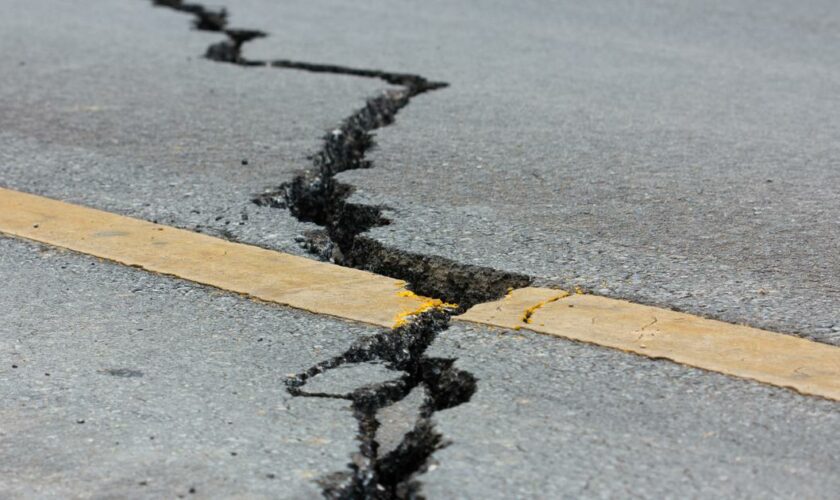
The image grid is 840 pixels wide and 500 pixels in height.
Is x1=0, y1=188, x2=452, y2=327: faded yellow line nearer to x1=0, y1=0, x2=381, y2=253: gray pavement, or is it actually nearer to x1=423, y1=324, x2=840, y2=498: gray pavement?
x1=0, y1=0, x2=381, y2=253: gray pavement

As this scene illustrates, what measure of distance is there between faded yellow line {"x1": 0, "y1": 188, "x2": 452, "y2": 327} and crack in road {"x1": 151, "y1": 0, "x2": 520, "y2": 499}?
102 mm

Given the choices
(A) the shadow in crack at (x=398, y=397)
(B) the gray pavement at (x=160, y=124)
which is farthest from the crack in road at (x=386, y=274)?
(B) the gray pavement at (x=160, y=124)

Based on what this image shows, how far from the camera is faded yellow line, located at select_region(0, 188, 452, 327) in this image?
10.1ft

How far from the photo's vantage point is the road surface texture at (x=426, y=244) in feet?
7.63

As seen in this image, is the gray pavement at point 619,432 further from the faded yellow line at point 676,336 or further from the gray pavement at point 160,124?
the gray pavement at point 160,124

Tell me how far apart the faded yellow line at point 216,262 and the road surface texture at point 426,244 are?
0.08 metres

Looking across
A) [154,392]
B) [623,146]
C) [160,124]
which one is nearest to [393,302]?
[154,392]

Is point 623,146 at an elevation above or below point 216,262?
above

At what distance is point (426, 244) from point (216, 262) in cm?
62

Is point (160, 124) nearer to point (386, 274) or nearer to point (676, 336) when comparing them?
point (386, 274)

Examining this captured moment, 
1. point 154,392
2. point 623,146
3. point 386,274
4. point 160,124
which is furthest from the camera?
point 160,124

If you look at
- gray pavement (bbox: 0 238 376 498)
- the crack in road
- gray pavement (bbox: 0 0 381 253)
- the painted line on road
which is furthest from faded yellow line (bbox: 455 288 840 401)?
gray pavement (bbox: 0 0 381 253)

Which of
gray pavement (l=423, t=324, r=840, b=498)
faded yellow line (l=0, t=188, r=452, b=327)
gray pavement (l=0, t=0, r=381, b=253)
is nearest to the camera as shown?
gray pavement (l=423, t=324, r=840, b=498)

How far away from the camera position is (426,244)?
3473 mm
